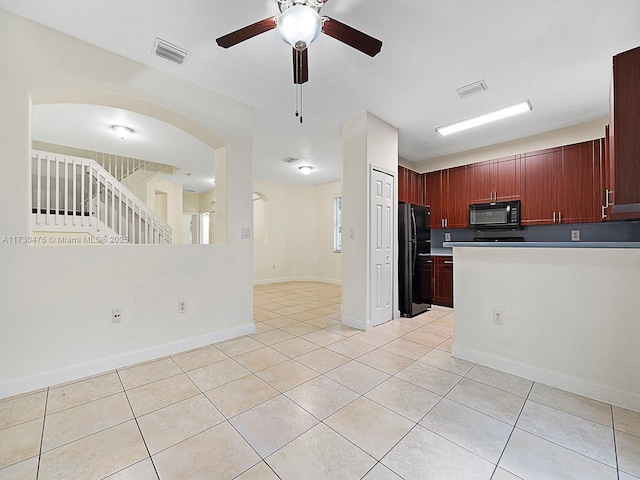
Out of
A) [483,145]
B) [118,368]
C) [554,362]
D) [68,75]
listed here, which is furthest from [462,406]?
[483,145]

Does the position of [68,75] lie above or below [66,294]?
above

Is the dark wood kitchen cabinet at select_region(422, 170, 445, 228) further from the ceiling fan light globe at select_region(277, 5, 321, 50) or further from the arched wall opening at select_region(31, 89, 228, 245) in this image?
the ceiling fan light globe at select_region(277, 5, 321, 50)

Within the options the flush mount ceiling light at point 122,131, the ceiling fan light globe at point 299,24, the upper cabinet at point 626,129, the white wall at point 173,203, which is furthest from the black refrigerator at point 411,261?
the white wall at point 173,203

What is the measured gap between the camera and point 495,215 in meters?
4.53

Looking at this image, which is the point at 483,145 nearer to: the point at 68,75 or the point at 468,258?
the point at 468,258

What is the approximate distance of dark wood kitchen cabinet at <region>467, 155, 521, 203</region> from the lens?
437 cm

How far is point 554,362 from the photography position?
221 cm

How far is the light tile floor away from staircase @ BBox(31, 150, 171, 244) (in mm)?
2550

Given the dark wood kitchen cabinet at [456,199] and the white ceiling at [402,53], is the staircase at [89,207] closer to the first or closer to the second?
the white ceiling at [402,53]

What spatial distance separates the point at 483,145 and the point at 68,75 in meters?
5.46

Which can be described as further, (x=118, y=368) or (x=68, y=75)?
(x=118, y=368)

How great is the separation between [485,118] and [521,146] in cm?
128

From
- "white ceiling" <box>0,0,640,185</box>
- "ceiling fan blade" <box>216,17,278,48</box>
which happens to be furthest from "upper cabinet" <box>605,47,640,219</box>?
"ceiling fan blade" <box>216,17,278,48</box>

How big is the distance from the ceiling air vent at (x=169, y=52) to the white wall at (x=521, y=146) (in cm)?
421
